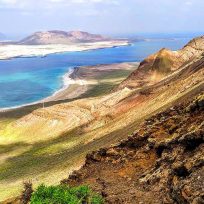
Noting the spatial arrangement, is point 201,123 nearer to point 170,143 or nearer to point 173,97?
point 170,143

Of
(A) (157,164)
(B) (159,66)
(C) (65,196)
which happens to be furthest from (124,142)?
(B) (159,66)

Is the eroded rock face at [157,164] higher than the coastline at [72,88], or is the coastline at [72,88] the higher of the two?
the eroded rock face at [157,164]

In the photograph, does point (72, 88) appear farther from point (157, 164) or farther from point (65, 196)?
point (65, 196)

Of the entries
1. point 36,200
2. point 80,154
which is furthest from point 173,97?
point 36,200

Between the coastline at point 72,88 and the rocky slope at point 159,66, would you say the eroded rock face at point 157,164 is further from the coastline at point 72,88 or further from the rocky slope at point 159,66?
the coastline at point 72,88

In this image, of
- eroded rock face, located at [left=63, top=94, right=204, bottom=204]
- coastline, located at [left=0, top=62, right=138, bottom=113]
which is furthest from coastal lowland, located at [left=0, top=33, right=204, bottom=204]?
coastline, located at [left=0, top=62, right=138, bottom=113]

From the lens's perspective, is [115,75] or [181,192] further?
[115,75]

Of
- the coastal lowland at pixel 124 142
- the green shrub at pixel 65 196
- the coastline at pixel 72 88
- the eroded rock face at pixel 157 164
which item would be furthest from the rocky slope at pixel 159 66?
the green shrub at pixel 65 196
